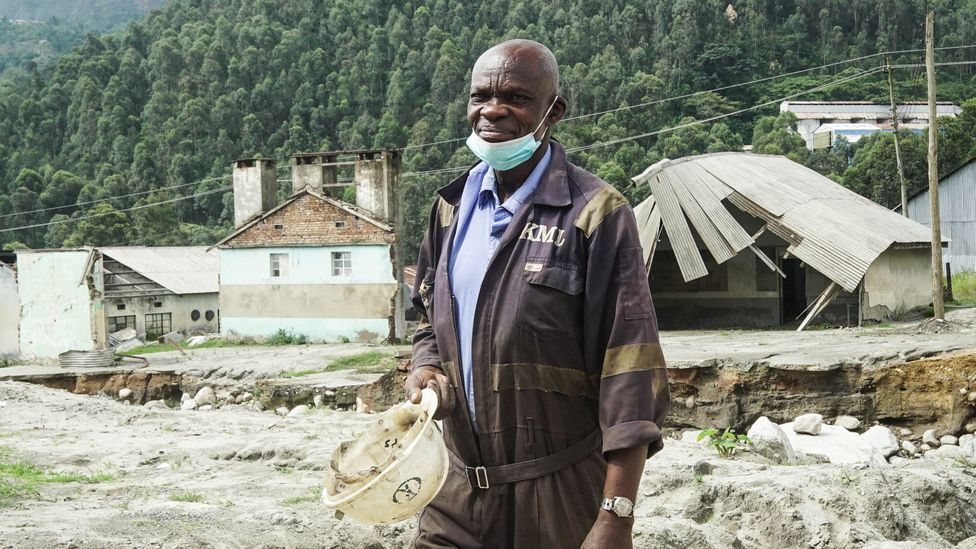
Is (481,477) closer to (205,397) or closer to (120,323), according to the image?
(205,397)

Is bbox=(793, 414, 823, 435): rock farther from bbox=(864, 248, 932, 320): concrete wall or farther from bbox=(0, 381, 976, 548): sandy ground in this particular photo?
bbox=(864, 248, 932, 320): concrete wall

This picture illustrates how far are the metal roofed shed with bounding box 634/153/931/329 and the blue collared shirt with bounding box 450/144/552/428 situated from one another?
1763 centimetres

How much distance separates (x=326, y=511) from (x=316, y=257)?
73.2ft

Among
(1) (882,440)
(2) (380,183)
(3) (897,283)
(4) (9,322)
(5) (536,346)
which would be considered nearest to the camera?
(5) (536,346)

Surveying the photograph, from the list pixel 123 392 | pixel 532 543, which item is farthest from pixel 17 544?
pixel 123 392

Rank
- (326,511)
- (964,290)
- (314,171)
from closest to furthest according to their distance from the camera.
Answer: (326,511), (964,290), (314,171)

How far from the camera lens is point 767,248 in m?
22.8

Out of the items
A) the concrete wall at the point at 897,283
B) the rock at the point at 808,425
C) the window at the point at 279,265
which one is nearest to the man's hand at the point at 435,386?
the rock at the point at 808,425

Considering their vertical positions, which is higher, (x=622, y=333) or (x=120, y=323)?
(x=622, y=333)

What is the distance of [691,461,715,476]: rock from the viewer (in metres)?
7.41

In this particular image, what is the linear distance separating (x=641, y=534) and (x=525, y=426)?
3.65m

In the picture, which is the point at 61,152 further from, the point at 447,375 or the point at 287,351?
the point at 447,375

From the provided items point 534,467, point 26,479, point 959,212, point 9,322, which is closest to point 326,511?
point 26,479

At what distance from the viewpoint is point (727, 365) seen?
1288 cm
